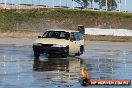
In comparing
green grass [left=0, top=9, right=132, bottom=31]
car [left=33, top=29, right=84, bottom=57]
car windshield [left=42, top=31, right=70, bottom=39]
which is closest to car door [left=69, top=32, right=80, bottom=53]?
car [left=33, top=29, right=84, bottom=57]

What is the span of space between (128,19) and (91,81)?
6768cm

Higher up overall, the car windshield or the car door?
the car windshield

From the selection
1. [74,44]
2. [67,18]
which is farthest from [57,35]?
[67,18]

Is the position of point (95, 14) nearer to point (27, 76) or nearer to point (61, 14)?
point (61, 14)

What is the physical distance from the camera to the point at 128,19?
272 feet

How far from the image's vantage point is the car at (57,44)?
28.6 m

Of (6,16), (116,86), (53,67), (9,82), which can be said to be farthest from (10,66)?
A: (6,16)

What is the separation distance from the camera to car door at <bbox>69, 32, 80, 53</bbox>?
29.8 metres

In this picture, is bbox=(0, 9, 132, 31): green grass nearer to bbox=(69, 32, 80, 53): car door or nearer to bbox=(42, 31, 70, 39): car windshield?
bbox=(69, 32, 80, 53): car door

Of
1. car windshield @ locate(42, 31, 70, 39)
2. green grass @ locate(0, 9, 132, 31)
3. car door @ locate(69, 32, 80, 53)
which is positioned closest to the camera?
car windshield @ locate(42, 31, 70, 39)

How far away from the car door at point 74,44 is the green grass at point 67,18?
146ft

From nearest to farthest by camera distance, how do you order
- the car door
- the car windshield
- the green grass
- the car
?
the car
the car windshield
the car door
the green grass

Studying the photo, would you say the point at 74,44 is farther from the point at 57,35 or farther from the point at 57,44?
the point at 57,44

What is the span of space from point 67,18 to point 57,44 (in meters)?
53.6
